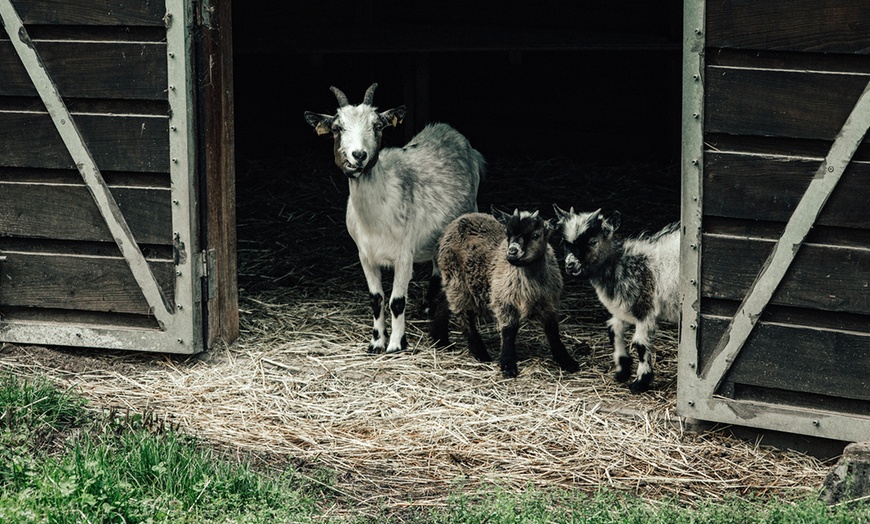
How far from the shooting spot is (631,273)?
20.6 feet

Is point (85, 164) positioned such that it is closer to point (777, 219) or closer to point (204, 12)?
point (204, 12)

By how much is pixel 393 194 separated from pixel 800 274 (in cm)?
276

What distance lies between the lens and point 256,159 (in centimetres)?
1219

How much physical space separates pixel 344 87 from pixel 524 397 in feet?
22.5

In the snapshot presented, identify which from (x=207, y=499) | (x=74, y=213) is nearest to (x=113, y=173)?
(x=74, y=213)

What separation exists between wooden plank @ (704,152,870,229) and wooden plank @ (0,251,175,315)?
10.5ft

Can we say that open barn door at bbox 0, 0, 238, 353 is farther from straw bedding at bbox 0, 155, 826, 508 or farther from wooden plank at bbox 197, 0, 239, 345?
straw bedding at bbox 0, 155, 826, 508

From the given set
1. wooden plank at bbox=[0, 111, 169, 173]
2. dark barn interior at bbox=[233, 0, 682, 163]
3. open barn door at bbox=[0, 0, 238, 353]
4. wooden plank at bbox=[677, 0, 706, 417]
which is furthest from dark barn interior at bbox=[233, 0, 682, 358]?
wooden plank at bbox=[677, 0, 706, 417]

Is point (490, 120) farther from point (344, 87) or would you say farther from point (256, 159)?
point (256, 159)

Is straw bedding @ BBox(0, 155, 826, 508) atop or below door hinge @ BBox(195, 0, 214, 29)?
below

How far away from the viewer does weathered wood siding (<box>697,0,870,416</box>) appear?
509 centimetres

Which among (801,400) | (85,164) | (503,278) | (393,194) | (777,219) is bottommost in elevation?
(801,400)

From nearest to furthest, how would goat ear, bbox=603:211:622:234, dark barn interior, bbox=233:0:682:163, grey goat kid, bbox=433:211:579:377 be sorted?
goat ear, bbox=603:211:622:234 → grey goat kid, bbox=433:211:579:377 → dark barn interior, bbox=233:0:682:163

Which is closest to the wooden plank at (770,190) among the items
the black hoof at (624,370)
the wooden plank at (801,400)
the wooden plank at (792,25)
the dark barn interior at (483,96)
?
the wooden plank at (792,25)
